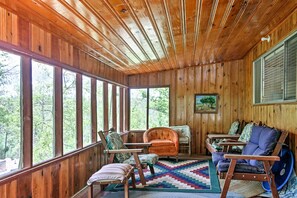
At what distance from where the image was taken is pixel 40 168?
2371 millimetres

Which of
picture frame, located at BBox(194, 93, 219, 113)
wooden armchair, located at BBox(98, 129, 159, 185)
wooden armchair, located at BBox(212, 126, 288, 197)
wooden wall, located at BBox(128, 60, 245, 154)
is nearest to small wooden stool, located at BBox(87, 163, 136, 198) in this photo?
wooden armchair, located at BBox(98, 129, 159, 185)

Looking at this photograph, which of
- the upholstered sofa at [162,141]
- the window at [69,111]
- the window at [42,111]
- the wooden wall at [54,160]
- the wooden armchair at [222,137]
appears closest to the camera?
the wooden wall at [54,160]

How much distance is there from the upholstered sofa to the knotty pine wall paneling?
72.7 inches

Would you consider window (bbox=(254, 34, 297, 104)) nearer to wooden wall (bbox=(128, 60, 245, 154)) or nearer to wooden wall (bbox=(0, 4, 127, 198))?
wooden wall (bbox=(128, 60, 245, 154))

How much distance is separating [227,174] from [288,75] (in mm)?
1631

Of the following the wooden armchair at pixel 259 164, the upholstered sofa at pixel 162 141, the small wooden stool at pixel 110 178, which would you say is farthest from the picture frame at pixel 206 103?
the small wooden stool at pixel 110 178

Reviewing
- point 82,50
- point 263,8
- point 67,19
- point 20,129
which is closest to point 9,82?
point 20,129

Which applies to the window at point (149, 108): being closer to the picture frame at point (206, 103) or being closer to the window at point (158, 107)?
the window at point (158, 107)

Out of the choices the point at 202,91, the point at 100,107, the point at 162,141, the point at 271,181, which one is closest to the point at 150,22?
the point at 100,107

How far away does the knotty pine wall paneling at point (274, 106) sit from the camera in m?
2.91

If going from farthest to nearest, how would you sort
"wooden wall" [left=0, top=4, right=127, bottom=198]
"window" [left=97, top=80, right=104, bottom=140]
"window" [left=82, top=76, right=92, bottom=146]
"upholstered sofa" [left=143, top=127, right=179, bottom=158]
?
1. "upholstered sofa" [left=143, top=127, right=179, bottom=158]
2. "window" [left=97, top=80, right=104, bottom=140]
3. "window" [left=82, top=76, right=92, bottom=146]
4. "wooden wall" [left=0, top=4, right=127, bottom=198]

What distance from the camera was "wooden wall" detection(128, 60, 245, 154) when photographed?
19.4 feet

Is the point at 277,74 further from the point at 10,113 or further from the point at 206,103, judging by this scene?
the point at 10,113

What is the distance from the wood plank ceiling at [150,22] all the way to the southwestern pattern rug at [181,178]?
2218 mm
